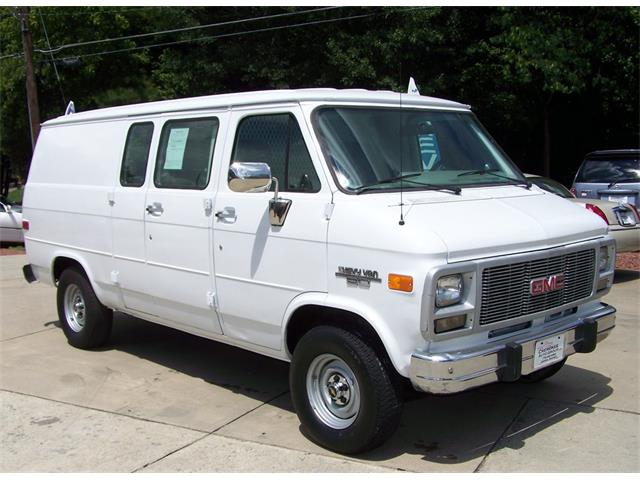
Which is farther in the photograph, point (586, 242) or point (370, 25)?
point (370, 25)

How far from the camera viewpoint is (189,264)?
5.40 meters

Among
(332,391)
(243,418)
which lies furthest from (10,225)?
(332,391)

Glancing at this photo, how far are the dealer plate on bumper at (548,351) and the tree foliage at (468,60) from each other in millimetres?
10760

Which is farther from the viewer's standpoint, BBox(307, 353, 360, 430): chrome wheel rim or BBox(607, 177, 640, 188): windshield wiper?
BBox(607, 177, 640, 188): windshield wiper

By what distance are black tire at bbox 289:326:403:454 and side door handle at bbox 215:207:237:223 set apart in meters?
1.05

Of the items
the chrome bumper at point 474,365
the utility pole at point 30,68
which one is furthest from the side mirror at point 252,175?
the utility pole at point 30,68

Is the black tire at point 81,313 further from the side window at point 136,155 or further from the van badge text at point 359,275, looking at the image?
the van badge text at point 359,275

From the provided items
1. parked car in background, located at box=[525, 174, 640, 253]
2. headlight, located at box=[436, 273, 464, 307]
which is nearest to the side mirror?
headlight, located at box=[436, 273, 464, 307]

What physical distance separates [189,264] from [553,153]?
1795 centimetres

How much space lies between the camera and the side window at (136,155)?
19.7ft

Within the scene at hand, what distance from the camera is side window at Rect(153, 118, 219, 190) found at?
5355mm

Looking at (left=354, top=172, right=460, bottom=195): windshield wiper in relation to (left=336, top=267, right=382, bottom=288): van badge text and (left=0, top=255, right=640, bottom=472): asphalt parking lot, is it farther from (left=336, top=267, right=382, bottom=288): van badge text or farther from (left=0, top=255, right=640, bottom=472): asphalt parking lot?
(left=0, top=255, right=640, bottom=472): asphalt parking lot

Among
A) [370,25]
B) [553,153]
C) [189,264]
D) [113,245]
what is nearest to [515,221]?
[189,264]

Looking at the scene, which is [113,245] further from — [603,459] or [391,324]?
[603,459]
